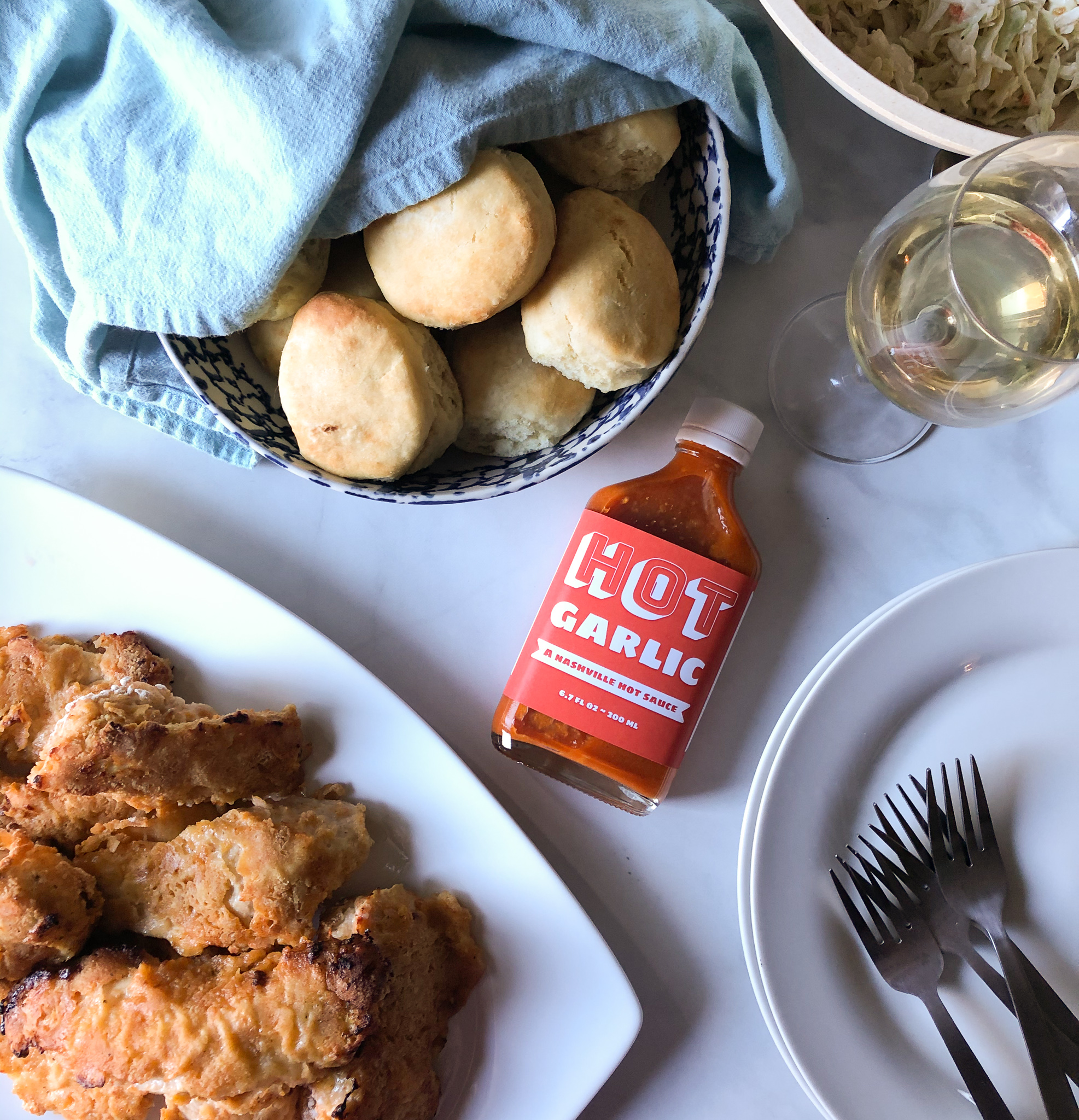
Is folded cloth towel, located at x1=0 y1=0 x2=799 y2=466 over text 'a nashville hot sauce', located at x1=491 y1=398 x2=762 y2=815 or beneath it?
over

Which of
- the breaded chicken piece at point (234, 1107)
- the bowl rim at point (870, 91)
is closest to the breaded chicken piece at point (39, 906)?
the breaded chicken piece at point (234, 1107)

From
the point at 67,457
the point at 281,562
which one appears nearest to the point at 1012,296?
the point at 281,562

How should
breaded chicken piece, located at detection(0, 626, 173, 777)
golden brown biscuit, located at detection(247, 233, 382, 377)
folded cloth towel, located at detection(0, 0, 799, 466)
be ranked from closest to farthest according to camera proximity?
folded cloth towel, located at detection(0, 0, 799, 466), golden brown biscuit, located at detection(247, 233, 382, 377), breaded chicken piece, located at detection(0, 626, 173, 777)

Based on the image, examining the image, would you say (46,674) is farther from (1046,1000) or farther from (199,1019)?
(1046,1000)

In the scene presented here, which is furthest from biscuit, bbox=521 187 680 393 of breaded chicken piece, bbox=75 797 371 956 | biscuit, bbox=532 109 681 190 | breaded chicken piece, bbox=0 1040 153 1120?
breaded chicken piece, bbox=0 1040 153 1120

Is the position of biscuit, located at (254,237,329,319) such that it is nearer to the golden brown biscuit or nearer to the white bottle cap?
the golden brown biscuit
